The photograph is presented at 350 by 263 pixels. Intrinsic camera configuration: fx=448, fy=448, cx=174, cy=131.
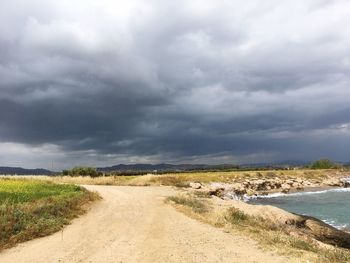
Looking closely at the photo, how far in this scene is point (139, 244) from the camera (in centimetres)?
1736

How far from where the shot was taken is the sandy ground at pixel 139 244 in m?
15.3

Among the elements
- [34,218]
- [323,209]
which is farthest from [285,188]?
[34,218]

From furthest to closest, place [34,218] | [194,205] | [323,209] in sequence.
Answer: [323,209], [194,205], [34,218]

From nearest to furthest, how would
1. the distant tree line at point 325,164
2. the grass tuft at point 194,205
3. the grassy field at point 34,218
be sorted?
the grassy field at point 34,218, the grass tuft at point 194,205, the distant tree line at point 325,164

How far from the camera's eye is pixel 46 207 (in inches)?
949

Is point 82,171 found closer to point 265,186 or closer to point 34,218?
point 265,186

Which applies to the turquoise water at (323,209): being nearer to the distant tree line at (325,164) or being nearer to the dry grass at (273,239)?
the dry grass at (273,239)

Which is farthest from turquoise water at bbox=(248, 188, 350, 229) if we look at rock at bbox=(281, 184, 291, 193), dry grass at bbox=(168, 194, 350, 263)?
rock at bbox=(281, 184, 291, 193)

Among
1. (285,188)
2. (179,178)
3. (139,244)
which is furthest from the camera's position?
(285,188)

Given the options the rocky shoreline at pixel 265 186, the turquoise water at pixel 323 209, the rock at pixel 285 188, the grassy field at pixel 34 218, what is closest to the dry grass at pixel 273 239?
the grassy field at pixel 34 218

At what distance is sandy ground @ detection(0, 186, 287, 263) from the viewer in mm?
15328

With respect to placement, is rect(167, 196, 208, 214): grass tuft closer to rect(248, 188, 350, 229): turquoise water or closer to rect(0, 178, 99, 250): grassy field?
rect(0, 178, 99, 250): grassy field

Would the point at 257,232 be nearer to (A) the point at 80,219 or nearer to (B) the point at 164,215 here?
(B) the point at 164,215

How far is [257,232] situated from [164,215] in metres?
7.64
